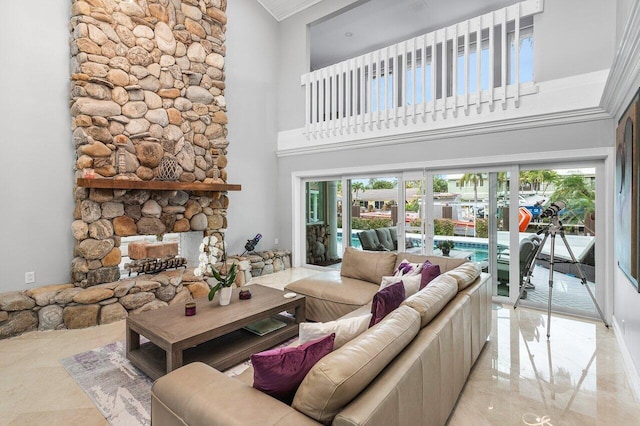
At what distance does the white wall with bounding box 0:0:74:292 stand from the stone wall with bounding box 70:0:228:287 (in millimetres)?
210

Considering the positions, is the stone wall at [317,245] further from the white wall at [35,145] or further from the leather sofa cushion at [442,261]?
the white wall at [35,145]

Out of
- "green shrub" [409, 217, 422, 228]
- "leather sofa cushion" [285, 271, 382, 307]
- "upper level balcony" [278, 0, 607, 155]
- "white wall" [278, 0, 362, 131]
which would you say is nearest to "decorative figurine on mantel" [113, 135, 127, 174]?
"leather sofa cushion" [285, 271, 382, 307]

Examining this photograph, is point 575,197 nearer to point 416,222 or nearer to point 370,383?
point 416,222

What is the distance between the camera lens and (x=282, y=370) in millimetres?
1303

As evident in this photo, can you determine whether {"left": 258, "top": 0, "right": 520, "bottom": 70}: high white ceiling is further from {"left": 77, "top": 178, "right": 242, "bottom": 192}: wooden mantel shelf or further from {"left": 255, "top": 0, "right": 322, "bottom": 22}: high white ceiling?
{"left": 77, "top": 178, "right": 242, "bottom": 192}: wooden mantel shelf

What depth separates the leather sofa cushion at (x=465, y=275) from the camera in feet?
8.41

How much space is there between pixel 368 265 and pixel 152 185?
2.96 metres

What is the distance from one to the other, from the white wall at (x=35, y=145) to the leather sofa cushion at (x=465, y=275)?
450 centimetres

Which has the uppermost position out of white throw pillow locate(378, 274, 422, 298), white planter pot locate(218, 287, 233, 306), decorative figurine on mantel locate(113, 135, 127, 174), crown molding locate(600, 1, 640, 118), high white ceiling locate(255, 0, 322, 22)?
high white ceiling locate(255, 0, 322, 22)

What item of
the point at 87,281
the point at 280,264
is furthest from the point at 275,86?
the point at 87,281

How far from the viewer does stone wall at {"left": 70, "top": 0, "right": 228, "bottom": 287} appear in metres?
3.91

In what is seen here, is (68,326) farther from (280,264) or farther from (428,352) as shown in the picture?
(428,352)

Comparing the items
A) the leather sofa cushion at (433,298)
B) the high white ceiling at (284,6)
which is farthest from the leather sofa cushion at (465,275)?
the high white ceiling at (284,6)

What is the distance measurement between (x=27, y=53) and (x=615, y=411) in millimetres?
6439
